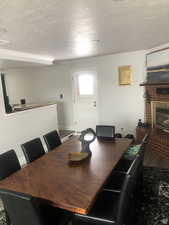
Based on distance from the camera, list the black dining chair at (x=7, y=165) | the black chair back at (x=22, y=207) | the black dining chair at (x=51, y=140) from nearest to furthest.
Result: the black chair back at (x=22, y=207), the black dining chair at (x=7, y=165), the black dining chair at (x=51, y=140)

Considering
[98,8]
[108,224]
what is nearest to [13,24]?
[98,8]

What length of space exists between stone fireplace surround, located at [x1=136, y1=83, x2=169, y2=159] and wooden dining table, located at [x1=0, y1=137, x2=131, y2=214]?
5.46 ft

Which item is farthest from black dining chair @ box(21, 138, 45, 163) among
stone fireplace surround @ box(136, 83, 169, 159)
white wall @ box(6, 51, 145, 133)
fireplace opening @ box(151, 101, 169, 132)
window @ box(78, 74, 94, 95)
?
window @ box(78, 74, 94, 95)

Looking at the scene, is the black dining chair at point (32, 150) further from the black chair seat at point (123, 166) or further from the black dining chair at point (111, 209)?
the black chair seat at point (123, 166)

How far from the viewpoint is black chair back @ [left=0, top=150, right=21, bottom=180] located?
191 cm

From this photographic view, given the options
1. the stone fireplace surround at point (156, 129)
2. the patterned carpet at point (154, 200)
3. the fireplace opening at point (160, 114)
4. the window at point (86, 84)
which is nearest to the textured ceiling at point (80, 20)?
the stone fireplace surround at point (156, 129)

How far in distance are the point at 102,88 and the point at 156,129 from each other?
190 cm

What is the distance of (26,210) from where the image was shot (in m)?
1.33

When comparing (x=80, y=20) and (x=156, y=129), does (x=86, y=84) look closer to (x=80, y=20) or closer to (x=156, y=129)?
(x=156, y=129)

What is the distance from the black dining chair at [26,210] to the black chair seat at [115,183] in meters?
0.66

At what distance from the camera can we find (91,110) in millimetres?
5422

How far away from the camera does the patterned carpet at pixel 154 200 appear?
204cm

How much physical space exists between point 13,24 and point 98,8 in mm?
1069

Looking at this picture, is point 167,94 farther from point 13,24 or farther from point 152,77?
point 13,24
